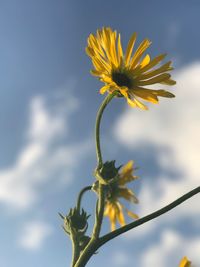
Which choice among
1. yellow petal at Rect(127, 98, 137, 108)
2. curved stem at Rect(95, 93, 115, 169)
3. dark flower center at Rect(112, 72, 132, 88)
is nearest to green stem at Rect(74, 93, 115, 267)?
curved stem at Rect(95, 93, 115, 169)

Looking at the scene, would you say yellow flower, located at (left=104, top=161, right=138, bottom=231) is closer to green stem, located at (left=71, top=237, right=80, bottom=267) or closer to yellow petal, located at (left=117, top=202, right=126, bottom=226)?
yellow petal, located at (left=117, top=202, right=126, bottom=226)

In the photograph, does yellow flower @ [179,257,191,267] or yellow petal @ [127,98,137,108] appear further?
yellow petal @ [127,98,137,108]

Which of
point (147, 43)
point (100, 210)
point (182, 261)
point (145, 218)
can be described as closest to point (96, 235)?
point (100, 210)

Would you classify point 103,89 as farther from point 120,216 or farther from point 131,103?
point 120,216

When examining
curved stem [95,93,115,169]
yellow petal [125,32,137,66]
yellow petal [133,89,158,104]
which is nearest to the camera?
curved stem [95,93,115,169]

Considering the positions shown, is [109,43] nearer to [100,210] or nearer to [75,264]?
[100,210]

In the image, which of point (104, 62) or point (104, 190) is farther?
point (104, 62)
